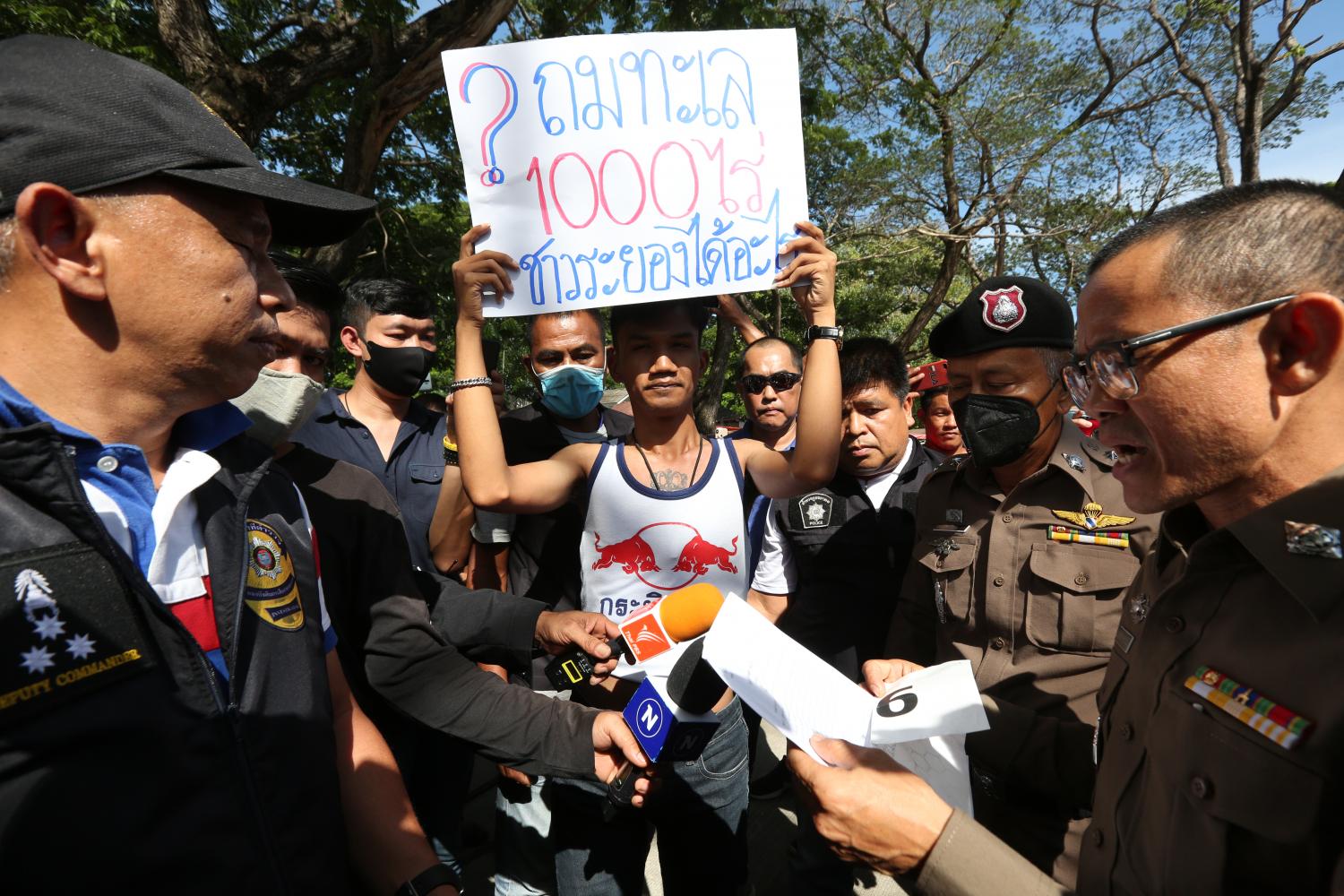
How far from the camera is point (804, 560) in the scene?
3072 mm

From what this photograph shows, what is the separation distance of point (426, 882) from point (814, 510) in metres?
2.05

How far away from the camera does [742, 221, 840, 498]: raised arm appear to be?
7.39 ft

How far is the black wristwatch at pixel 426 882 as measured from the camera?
1.46 metres

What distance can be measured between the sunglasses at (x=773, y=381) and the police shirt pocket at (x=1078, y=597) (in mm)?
1969

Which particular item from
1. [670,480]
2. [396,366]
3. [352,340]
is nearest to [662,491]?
[670,480]

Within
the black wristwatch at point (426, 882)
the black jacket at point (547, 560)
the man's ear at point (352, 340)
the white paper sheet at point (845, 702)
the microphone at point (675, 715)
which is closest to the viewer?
the white paper sheet at point (845, 702)

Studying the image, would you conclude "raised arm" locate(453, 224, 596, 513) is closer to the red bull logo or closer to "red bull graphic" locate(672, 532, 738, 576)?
the red bull logo

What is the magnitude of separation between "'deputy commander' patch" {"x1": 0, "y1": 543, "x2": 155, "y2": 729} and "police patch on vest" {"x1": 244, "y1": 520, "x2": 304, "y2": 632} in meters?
0.24

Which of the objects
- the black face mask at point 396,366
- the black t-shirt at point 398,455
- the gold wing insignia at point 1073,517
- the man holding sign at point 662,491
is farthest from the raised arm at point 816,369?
the black face mask at point 396,366

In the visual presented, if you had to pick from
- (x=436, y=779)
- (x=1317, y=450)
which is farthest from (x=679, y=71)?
(x=436, y=779)

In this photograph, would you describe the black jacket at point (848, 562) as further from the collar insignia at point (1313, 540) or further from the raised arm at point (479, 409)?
the collar insignia at point (1313, 540)

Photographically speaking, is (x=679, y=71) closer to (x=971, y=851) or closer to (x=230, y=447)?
(x=230, y=447)

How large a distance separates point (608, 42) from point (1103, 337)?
1.72 meters

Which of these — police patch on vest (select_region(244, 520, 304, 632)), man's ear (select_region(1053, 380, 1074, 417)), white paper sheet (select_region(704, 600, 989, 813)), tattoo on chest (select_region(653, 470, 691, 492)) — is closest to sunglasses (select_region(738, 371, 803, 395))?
tattoo on chest (select_region(653, 470, 691, 492))
